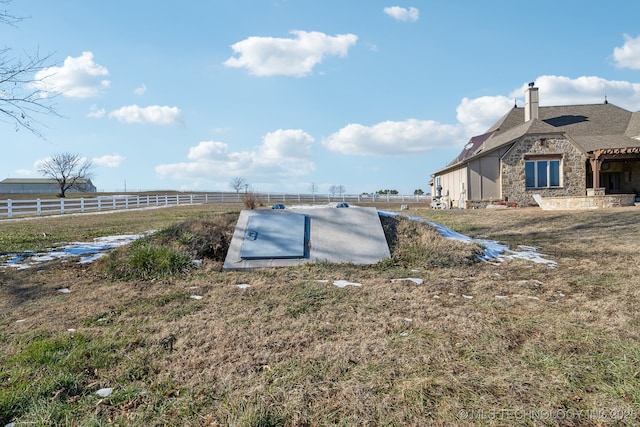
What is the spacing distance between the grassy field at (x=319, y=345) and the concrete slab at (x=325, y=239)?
386 millimetres

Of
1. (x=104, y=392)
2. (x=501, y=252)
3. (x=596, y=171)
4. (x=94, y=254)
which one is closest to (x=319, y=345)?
(x=104, y=392)

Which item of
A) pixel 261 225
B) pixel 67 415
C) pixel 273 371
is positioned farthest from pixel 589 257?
pixel 67 415

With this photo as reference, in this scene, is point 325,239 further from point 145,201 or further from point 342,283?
point 145,201

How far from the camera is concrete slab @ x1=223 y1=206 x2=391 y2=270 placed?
6.65 m

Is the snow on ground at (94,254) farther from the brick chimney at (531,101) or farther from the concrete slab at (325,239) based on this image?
the brick chimney at (531,101)

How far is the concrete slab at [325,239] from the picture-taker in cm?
665

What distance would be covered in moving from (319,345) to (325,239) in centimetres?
400

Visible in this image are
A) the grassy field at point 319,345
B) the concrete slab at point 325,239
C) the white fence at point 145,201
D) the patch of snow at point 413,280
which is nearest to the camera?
the grassy field at point 319,345

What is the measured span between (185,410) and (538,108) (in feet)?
92.9

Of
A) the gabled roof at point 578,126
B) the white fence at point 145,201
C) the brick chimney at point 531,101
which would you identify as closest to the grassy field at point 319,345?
the gabled roof at point 578,126

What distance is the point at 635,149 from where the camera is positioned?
18.9 meters

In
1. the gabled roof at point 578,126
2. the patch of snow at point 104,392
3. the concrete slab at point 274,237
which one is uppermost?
the gabled roof at point 578,126

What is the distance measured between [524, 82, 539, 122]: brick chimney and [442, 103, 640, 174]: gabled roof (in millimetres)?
810

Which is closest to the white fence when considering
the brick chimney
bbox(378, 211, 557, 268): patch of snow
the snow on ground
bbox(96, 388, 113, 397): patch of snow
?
the snow on ground
